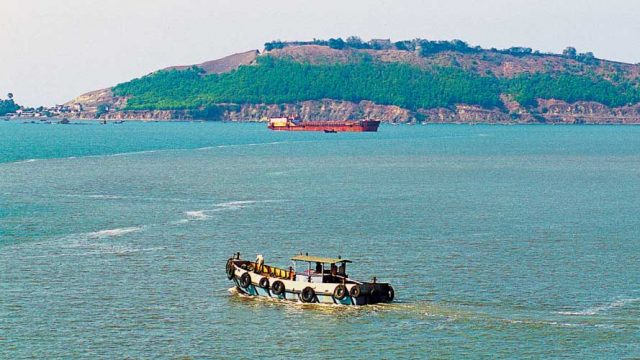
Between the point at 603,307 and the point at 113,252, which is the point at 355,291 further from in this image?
the point at 113,252

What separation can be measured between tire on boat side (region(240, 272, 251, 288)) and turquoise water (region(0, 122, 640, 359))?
62.9 inches

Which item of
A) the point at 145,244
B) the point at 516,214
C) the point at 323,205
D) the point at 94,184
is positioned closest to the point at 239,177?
the point at 94,184

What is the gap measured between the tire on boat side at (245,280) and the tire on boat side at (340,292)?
302 inches

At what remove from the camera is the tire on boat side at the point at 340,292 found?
270 ft

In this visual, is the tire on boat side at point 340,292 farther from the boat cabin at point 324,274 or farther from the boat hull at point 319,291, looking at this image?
the boat cabin at point 324,274

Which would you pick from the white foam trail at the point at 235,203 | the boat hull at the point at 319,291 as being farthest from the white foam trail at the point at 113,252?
the white foam trail at the point at 235,203

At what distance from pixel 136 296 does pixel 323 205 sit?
61430 millimetres

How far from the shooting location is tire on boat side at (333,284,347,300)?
8244cm

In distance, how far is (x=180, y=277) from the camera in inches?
3661

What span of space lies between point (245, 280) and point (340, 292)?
856 centimetres

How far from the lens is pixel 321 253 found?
10425cm

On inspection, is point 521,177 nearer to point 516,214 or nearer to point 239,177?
point 239,177

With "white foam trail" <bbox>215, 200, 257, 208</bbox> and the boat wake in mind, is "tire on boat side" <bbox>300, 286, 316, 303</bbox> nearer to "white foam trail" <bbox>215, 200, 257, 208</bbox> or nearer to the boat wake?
the boat wake

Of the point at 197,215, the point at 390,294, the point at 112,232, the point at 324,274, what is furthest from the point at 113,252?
the point at 390,294
